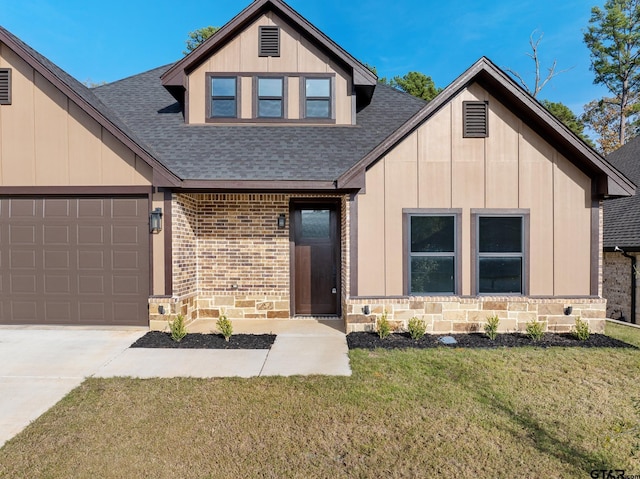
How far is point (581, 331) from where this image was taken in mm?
6148

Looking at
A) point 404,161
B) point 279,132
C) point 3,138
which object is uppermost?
point 279,132

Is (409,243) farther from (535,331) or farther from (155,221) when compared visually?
(155,221)

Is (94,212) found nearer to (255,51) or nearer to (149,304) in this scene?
(149,304)

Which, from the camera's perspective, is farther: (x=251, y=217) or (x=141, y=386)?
(x=251, y=217)

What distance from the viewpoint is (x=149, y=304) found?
6652 mm

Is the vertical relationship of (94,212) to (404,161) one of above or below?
below

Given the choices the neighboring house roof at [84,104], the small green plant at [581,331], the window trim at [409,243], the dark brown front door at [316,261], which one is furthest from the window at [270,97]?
the small green plant at [581,331]

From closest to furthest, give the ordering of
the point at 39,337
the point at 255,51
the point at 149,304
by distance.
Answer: the point at 39,337
the point at 149,304
the point at 255,51

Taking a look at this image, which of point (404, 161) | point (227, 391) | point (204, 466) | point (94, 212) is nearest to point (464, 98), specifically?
point (404, 161)

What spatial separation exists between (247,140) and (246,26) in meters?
3.13

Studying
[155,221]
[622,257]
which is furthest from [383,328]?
[622,257]

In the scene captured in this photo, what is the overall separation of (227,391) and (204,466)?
1.27 m

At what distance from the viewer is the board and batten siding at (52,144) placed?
6605mm

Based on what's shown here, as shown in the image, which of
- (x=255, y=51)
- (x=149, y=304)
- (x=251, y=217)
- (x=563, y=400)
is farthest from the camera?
(x=255, y=51)
